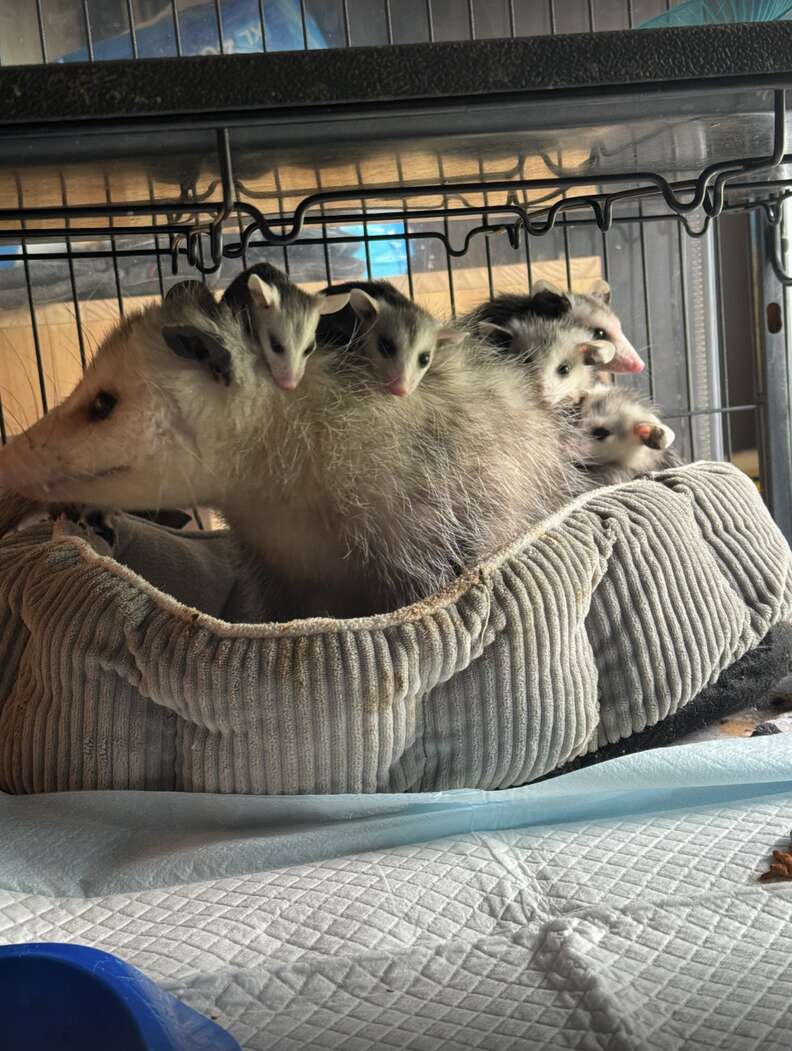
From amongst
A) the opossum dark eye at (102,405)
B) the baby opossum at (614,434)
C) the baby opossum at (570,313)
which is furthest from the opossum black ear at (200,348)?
the baby opossum at (614,434)

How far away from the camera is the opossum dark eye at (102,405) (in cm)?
103

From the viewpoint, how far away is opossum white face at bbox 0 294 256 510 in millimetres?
980

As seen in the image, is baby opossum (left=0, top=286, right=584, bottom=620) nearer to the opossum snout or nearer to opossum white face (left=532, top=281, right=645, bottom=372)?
the opossum snout

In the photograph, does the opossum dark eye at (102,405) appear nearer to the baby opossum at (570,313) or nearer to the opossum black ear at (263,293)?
the opossum black ear at (263,293)

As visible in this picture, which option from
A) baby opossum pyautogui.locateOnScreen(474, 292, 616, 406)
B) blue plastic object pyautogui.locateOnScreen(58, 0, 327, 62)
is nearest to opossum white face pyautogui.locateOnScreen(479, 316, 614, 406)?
baby opossum pyautogui.locateOnScreen(474, 292, 616, 406)

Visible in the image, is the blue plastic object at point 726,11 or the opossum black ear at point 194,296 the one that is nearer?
the blue plastic object at point 726,11

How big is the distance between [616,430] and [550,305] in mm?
199

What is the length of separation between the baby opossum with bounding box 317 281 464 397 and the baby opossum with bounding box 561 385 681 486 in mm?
407

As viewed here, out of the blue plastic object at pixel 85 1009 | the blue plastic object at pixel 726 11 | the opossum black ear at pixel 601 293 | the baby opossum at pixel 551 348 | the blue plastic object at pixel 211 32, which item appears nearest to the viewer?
the blue plastic object at pixel 85 1009

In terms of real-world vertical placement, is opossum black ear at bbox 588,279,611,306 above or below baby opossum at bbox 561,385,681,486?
above

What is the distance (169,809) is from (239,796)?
0.06 m

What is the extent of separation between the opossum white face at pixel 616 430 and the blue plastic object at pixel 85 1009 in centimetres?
102

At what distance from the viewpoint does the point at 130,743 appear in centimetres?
96

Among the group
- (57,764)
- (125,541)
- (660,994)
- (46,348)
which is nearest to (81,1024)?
(660,994)
